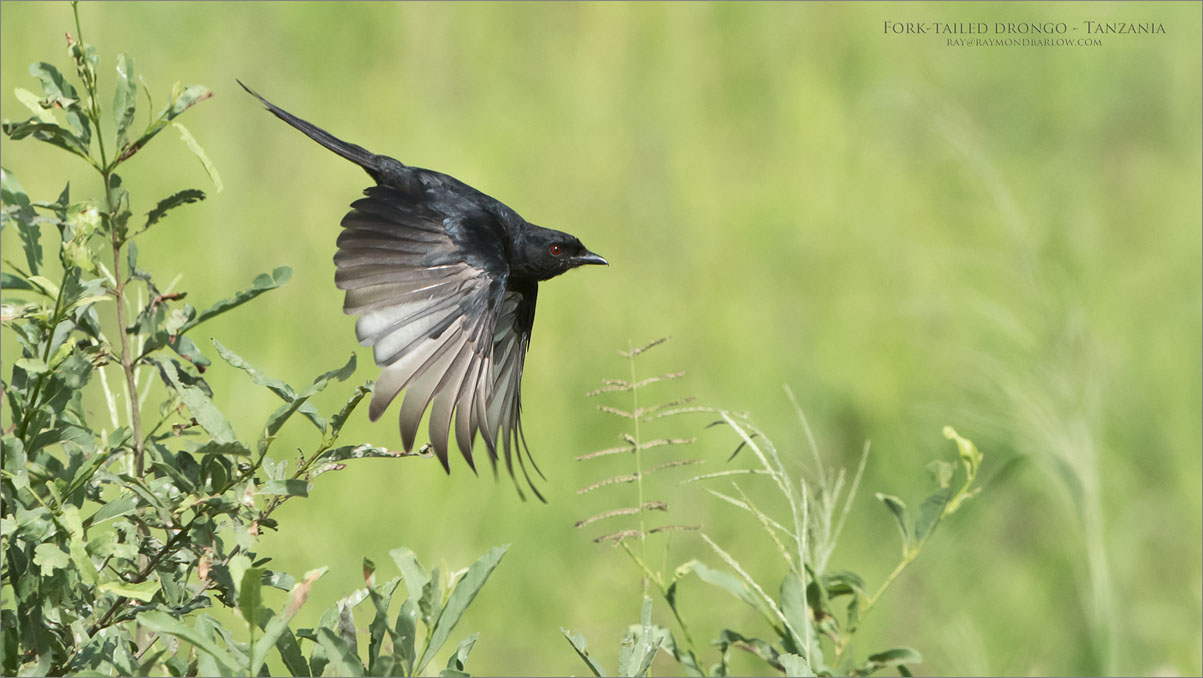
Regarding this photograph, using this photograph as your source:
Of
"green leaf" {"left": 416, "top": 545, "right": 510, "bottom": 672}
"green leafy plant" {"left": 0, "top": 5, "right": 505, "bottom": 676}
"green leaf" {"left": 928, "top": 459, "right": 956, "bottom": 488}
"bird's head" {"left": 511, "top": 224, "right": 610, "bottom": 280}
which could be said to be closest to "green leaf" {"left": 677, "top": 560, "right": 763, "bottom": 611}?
"green leaf" {"left": 928, "top": 459, "right": 956, "bottom": 488}

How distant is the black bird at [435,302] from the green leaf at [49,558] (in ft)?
2.21

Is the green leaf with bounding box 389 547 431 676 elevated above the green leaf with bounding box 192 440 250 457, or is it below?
below

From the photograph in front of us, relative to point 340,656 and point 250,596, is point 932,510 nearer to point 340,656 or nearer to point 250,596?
point 340,656

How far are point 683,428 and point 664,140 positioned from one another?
204cm

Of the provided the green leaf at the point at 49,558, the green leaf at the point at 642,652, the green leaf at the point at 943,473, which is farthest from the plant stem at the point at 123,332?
the green leaf at the point at 943,473

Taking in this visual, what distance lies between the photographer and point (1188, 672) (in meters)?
4.74

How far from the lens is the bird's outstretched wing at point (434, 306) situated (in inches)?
91.5

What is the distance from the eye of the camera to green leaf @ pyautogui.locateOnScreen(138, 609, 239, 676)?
3.90 feet

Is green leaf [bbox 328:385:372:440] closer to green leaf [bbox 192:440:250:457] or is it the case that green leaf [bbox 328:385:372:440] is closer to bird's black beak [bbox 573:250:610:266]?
green leaf [bbox 192:440:250:457]

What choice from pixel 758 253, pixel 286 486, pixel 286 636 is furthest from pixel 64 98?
pixel 758 253

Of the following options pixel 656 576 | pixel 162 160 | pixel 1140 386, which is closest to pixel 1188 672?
pixel 1140 386

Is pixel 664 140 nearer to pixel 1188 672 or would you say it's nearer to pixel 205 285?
pixel 205 285

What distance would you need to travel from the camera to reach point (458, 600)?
4.29ft

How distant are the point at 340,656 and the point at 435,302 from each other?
1.36 metres
